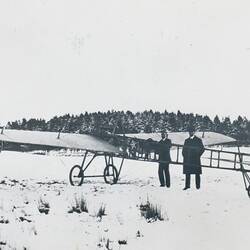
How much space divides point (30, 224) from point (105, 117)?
161 ft

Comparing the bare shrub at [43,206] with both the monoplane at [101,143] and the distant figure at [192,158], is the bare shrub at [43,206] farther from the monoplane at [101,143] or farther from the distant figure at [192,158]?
the distant figure at [192,158]

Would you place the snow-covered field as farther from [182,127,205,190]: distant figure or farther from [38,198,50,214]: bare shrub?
[182,127,205,190]: distant figure

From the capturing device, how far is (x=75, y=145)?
14.4 meters

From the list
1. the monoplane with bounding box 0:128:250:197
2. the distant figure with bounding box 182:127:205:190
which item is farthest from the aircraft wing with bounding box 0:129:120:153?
the distant figure with bounding box 182:127:205:190

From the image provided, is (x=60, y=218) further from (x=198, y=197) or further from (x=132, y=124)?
(x=132, y=124)

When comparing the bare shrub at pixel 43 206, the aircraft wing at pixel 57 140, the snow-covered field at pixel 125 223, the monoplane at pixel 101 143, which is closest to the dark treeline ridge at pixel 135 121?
the monoplane at pixel 101 143

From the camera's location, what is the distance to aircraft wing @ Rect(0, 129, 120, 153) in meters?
13.6

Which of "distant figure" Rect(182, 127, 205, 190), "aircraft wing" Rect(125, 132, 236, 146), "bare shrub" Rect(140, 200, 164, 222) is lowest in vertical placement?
"bare shrub" Rect(140, 200, 164, 222)

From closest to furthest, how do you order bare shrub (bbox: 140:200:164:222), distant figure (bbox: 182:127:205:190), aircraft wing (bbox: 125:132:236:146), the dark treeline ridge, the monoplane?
bare shrub (bbox: 140:200:164:222) → the monoplane → distant figure (bbox: 182:127:205:190) → aircraft wing (bbox: 125:132:236:146) → the dark treeline ridge

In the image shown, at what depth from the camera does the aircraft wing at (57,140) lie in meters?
13.6

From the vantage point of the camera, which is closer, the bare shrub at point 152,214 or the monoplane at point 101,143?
the bare shrub at point 152,214

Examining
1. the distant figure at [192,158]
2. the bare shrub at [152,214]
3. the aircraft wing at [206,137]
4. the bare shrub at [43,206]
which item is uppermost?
the aircraft wing at [206,137]

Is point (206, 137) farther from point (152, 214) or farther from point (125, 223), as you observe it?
point (125, 223)

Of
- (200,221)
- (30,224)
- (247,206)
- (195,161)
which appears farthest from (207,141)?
(30,224)
